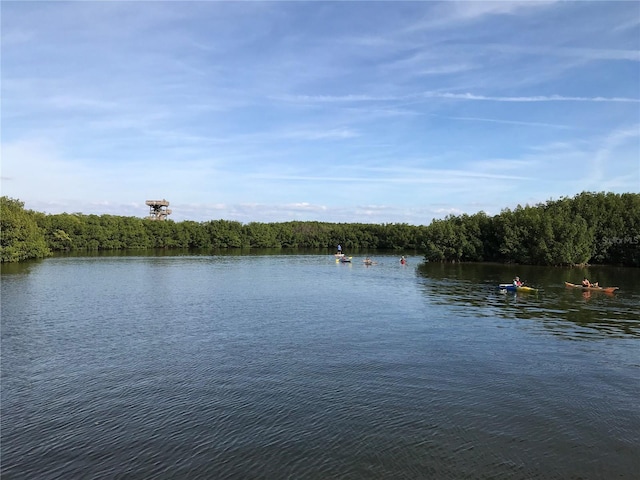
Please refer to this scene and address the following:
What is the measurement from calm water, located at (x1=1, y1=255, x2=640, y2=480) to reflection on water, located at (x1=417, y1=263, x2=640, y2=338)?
0.46 metres

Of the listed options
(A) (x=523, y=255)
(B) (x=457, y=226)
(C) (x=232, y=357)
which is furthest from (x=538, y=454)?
(B) (x=457, y=226)

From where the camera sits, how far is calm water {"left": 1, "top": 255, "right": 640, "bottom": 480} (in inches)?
519

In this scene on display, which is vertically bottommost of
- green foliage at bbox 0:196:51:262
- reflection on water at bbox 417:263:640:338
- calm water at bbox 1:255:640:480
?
calm water at bbox 1:255:640:480

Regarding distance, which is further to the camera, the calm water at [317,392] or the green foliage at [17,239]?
the green foliage at [17,239]

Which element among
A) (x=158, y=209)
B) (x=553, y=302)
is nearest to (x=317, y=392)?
(x=553, y=302)

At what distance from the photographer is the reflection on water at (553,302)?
3133 cm

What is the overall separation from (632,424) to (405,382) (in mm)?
7951

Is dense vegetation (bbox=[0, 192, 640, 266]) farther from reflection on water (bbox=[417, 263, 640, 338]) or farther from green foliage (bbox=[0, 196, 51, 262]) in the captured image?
reflection on water (bbox=[417, 263, 640, 338])

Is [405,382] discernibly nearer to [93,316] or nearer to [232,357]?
[232,357]

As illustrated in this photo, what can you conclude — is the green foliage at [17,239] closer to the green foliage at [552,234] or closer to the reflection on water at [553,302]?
the reflection on water at [553,302]

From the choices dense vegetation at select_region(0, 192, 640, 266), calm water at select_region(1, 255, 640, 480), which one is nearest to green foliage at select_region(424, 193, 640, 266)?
dense vegetation at select_region(0, 192, 640, 266)

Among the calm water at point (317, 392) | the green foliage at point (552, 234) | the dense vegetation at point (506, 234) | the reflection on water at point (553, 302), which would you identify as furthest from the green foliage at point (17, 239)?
the green foliage at point (552, 234)

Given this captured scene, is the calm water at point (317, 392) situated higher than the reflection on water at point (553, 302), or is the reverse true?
the reflection on water at point (553, 302)

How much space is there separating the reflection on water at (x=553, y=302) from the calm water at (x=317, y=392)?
1.50 ft
